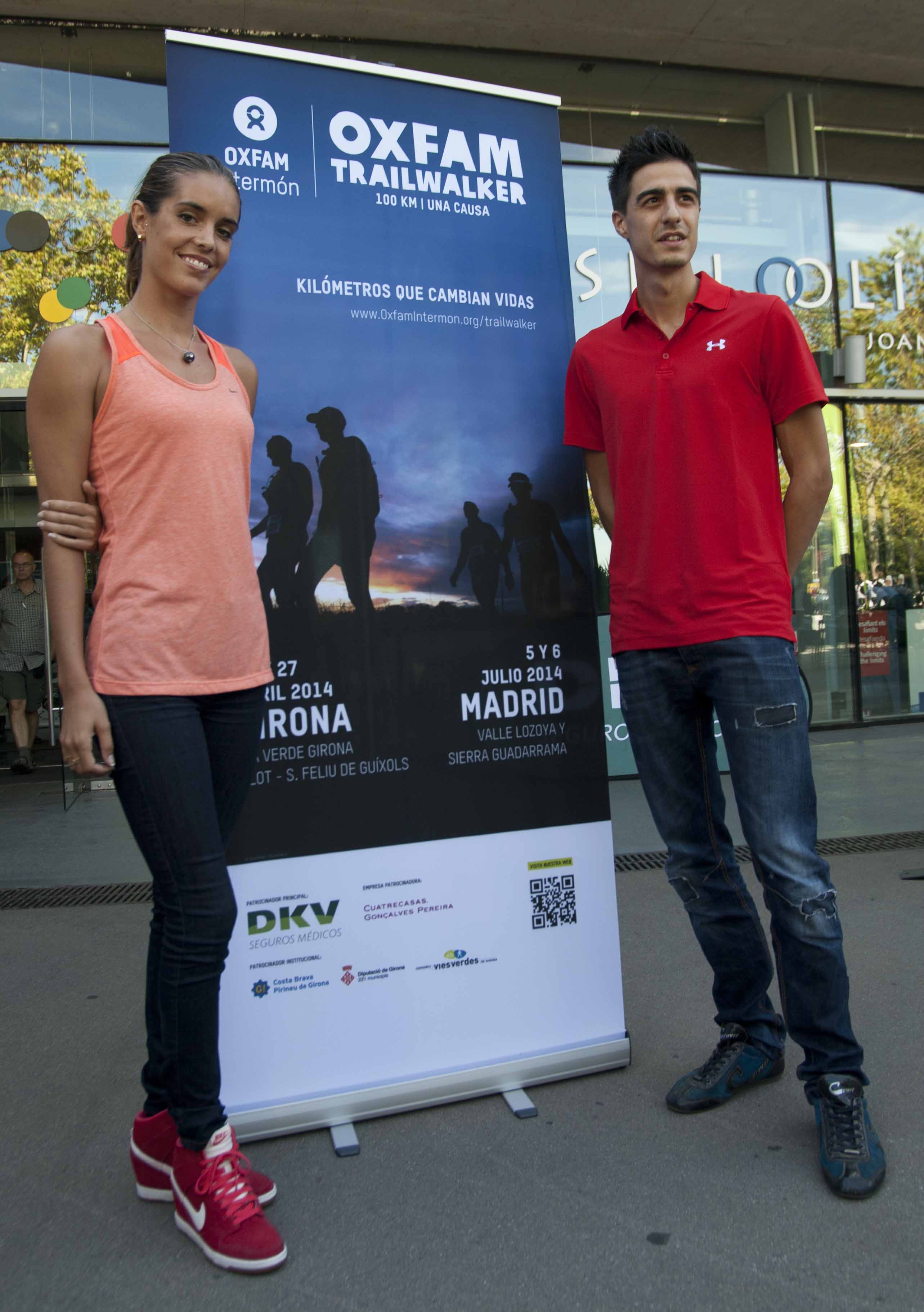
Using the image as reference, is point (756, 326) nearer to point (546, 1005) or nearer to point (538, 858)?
point (538, 858)

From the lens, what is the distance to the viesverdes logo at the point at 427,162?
2.48 metres

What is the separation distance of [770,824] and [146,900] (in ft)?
10.4

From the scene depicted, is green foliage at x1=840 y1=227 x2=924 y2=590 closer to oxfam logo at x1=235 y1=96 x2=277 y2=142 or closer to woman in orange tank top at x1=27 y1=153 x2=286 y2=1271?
oxfam logo at x1=235 y1=96 x2=277 y2=142

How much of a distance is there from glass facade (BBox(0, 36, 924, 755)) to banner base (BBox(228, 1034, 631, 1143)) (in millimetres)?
4457

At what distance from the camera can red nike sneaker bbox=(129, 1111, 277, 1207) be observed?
2.13 m

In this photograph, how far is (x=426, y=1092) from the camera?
247cm

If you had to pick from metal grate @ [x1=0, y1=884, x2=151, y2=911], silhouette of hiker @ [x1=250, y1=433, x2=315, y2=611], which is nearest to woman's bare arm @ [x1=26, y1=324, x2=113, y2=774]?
silhouette of hiker @ [x1=250, y1=433, x2=315, y2=611]

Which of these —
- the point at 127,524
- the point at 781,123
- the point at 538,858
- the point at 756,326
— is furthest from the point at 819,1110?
the point at 781,123

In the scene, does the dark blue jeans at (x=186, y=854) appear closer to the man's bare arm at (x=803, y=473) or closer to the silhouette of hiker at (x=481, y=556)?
the silhouette of hiker at (x=481, y=556)

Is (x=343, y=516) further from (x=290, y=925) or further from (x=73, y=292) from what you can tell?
(x=73, y=292)

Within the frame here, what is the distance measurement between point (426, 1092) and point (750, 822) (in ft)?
3.34

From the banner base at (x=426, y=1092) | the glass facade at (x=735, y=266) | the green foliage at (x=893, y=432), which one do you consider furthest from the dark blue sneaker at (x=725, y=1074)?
the green foliage at (x=893, y=432)

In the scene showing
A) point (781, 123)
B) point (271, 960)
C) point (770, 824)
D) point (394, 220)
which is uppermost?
point (781, 123)

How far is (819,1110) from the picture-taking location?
2188 millimetres
